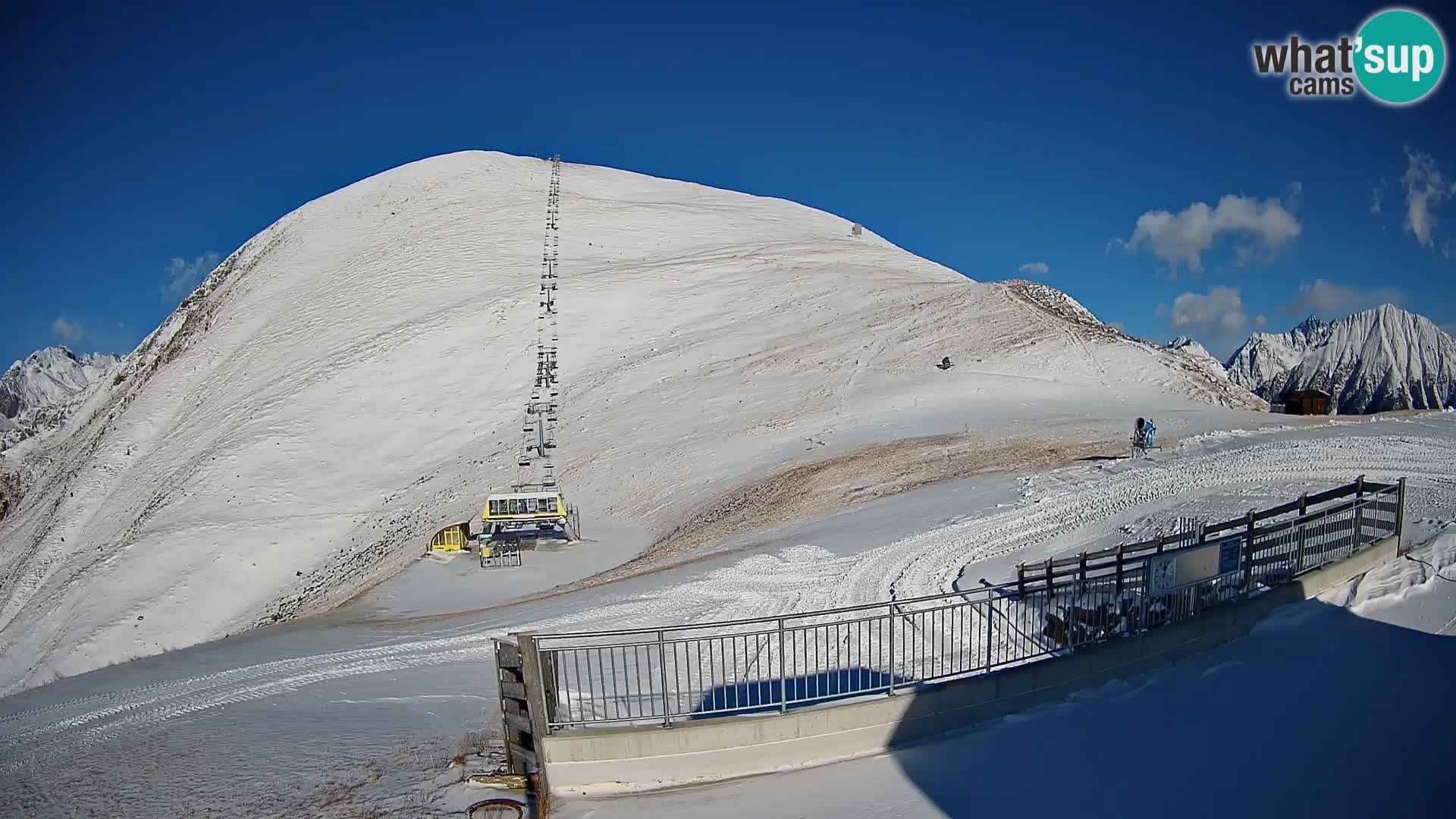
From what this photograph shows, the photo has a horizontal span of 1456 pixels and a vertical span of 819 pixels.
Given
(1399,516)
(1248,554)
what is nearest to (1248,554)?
(1248,554)

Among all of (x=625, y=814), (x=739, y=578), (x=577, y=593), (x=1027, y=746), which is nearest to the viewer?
(x=625, y=814)

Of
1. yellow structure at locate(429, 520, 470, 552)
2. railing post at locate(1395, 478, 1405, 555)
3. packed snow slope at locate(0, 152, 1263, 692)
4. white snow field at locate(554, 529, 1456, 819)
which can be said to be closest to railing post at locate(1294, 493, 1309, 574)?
white snow field at locate(554, 529, 1456, 819)

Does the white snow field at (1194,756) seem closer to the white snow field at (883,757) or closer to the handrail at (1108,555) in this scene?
the white snow field at (883,757)

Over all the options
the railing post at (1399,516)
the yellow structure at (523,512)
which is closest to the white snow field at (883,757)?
the railing post at (1399,516)

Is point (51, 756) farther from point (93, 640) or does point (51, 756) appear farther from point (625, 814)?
point (93, 640)

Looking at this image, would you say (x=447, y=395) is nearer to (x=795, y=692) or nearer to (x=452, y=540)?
(x=452, y=540)

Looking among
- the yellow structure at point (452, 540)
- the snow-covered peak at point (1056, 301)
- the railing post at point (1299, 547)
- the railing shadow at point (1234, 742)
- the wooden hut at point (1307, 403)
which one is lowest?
the yellow structure at point (452, 540)

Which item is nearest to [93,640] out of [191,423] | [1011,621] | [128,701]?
[128,701]
